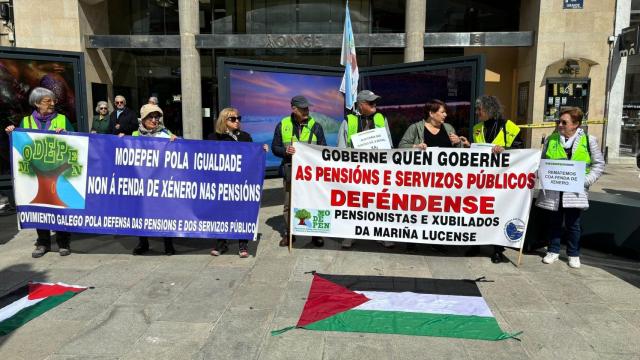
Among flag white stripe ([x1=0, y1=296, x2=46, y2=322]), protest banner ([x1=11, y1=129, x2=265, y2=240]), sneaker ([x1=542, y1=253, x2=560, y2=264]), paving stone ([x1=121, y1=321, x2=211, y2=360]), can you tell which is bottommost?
paving stone ([x1=121, y1=321, x2=211, y2=360])

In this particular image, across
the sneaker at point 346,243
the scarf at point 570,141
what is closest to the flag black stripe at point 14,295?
the sneaker at point 346,243

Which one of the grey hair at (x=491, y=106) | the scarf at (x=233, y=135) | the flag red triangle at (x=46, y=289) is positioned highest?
the grey hair at (x=491, y=106)

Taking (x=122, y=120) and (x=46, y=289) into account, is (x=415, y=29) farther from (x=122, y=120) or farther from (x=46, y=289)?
(x=46, y=289)

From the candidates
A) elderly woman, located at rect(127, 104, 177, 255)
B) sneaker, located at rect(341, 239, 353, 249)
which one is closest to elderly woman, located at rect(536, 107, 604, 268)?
sneaker, located at rect(341, 239, 353, 249)

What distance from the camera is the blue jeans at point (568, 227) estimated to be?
5183 millimetres

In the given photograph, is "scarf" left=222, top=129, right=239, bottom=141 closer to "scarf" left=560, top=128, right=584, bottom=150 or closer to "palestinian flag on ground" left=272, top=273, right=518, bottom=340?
"palestinian flag on ground" left=272, top=273, right=518, bottom=340

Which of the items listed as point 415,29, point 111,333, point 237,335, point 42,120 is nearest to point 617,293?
point 237,335

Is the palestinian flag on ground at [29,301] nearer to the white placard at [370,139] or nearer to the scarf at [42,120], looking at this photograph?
the scarf at [42,120]

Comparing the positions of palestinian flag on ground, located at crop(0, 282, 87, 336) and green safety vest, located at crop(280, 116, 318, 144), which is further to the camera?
green safety vest, located at crop(280, 116, 318, 144)

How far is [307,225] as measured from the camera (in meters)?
5.64

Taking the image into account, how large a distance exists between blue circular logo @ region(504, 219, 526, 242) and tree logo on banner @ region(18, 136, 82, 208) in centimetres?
498

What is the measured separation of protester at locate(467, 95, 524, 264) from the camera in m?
5.34

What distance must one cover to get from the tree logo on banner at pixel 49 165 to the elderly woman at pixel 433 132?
395cm

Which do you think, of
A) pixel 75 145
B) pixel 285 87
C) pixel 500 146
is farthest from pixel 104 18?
pixel 500 146
